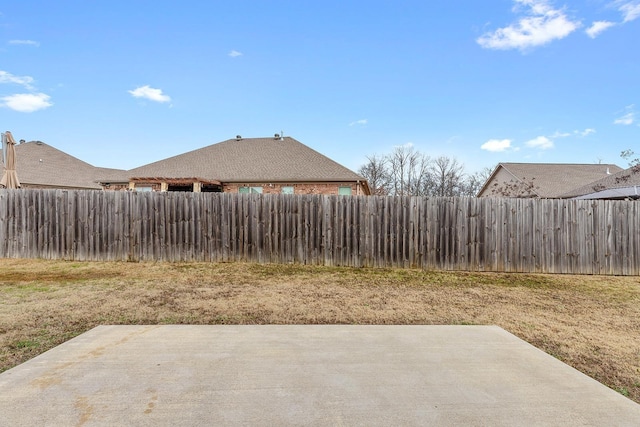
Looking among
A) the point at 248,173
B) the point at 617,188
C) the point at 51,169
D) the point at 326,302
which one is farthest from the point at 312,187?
the point at 51,169

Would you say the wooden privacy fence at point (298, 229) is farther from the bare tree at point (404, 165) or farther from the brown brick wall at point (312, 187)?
the bare tree at point (404, 165)

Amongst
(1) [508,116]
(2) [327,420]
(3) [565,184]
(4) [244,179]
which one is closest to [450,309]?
(2) [327,420]

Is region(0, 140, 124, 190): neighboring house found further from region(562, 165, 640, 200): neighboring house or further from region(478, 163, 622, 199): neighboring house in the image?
region(478, 163, 622, 199): neighboring house

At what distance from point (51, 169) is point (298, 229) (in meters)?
23.8

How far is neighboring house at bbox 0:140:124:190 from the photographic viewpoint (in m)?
21.1

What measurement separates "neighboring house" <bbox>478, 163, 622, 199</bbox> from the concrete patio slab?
69.2 feet

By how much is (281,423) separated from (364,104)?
18.5 m

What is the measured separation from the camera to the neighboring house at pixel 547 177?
20.7 m

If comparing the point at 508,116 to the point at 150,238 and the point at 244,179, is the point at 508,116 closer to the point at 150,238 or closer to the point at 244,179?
the point at 244,179

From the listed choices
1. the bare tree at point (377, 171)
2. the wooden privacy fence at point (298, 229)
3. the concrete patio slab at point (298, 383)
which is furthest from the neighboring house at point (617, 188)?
the bare tree at point (377, 171)

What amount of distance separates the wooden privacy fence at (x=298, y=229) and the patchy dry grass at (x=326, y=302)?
586 millimetres

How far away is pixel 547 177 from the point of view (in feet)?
72.9

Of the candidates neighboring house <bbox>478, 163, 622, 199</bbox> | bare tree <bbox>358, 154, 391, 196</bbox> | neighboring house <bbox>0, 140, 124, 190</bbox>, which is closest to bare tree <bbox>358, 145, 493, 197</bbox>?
bare tree <bbox>358, 154, 391, 196</bbox>

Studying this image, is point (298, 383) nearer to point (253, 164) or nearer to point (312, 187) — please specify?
point (312, 187)
